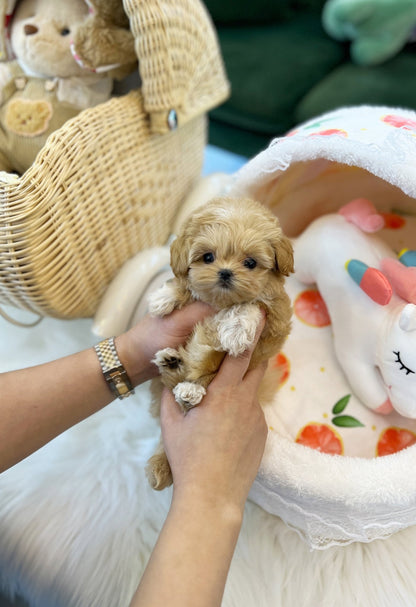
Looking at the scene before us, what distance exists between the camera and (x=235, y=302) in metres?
0.75

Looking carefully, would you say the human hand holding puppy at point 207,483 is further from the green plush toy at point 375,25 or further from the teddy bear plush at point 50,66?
the green plush toy at point 375,25

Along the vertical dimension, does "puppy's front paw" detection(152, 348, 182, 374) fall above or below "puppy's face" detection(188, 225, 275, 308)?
below

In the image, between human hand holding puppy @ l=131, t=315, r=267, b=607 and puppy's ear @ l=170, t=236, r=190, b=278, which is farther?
puppy's ear @ l=170, t=236, r=190, b=278

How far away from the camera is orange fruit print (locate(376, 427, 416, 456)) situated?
101 cm

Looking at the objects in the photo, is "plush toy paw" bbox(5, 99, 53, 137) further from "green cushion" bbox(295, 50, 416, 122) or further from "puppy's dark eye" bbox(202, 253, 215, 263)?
"green cushion" bbox(295, 50, 416, 122)

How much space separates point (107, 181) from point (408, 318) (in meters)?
0.75

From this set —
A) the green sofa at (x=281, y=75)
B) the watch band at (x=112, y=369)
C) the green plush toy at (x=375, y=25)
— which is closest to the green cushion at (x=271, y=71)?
the green sofa at (x=281, y=75)

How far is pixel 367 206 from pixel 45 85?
0.93 meters

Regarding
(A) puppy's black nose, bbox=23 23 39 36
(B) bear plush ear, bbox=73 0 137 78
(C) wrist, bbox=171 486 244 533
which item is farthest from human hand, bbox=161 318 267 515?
(A) puppy's black nose, bbox=23 23 39 36

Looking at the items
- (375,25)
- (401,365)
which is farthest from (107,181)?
(375,25)

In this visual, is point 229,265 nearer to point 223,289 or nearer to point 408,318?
point 223,289

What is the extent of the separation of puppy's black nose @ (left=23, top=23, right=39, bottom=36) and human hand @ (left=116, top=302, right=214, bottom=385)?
0.86 m

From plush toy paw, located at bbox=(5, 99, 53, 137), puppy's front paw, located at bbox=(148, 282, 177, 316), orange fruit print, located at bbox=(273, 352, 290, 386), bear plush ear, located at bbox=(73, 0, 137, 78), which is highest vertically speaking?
bear plush ear, located at bbox=(73, 0, 137, 78)

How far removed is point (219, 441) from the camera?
0.74 metres
